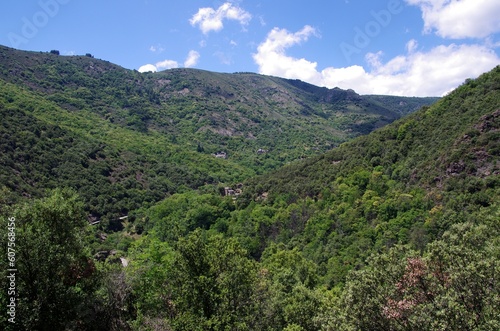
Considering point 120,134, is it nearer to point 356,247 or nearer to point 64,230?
point 356,247

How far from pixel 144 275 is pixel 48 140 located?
111151 mm

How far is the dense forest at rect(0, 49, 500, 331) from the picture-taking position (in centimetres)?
1530

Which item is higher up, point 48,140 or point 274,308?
point 48,140

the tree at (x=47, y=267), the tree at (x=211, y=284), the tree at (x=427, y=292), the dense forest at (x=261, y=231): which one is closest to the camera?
the tree at (x=427, y=292)

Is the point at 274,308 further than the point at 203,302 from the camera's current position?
Yes

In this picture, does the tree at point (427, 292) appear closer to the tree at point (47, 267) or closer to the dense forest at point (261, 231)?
the dense forest at point (261, 231)

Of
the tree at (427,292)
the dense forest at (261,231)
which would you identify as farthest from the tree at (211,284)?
the tree at (427,292)

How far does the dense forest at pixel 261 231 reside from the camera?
1530cm

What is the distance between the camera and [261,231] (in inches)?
3078

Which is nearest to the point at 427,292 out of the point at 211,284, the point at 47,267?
the point at 211,284

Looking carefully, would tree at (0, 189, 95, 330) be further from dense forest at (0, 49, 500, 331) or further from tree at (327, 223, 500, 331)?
tree at (327, 223, 500, 331)

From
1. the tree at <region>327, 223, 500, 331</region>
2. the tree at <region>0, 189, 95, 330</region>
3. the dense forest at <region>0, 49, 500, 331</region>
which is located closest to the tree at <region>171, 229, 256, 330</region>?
the dense forest at <region>0, 49, 500, 331</region>

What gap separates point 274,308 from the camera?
2611 centimetres

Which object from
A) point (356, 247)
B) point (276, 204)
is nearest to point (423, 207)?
point (356, 247)
